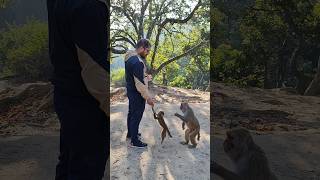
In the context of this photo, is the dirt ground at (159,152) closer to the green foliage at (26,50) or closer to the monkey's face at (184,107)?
the monkey's face at (184,107)

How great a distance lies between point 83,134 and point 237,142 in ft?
4.91

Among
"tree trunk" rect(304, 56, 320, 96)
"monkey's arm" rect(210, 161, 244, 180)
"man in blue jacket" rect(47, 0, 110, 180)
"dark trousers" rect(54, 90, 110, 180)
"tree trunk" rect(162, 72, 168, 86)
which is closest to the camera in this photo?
"man in blue jacket" rect(47, 0, 110, 180)

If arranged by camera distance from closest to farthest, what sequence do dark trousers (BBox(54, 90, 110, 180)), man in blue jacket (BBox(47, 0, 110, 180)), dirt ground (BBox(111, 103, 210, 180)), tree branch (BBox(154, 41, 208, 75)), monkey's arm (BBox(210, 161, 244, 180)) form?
1. man in blue jacket (BBox(47, 0, 110, 180))
2. dark trousers (BBox(54, 90, 110, 180))
3. monkey's arm (BBox(210, 161, 244, 180))
4. dirt ground (BBox(111, 103, 210, 180))
5. tree branch (BBox(154, 41, 208, 75))

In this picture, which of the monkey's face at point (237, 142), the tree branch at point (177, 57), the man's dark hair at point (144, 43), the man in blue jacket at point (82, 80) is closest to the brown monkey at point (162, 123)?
the tree branch at point (177, 57)

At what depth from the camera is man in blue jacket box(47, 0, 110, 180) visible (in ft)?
5.15

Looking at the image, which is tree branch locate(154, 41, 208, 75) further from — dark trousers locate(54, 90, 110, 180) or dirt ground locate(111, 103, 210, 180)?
dark trousers locate(54, 90, 110, 180)

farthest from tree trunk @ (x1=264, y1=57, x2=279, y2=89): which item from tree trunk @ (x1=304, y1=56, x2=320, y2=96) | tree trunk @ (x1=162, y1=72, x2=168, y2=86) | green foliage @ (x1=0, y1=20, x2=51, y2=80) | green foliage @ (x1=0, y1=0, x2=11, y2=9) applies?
green foliage @ (x1=0, y1=0, x2=11, y2=9)

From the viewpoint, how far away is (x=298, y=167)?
286 cm

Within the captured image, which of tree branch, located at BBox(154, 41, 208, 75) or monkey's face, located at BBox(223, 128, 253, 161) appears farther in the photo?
tree branch, located at BBox(154, 41, 208, 75)

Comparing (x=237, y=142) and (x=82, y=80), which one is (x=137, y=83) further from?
(x=82, y=80)

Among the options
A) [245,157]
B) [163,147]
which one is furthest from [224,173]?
Answer: [163,147]

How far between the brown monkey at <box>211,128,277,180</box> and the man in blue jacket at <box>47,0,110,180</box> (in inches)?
53.6

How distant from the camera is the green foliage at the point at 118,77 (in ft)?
11.7

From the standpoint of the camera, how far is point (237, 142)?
114 inches
